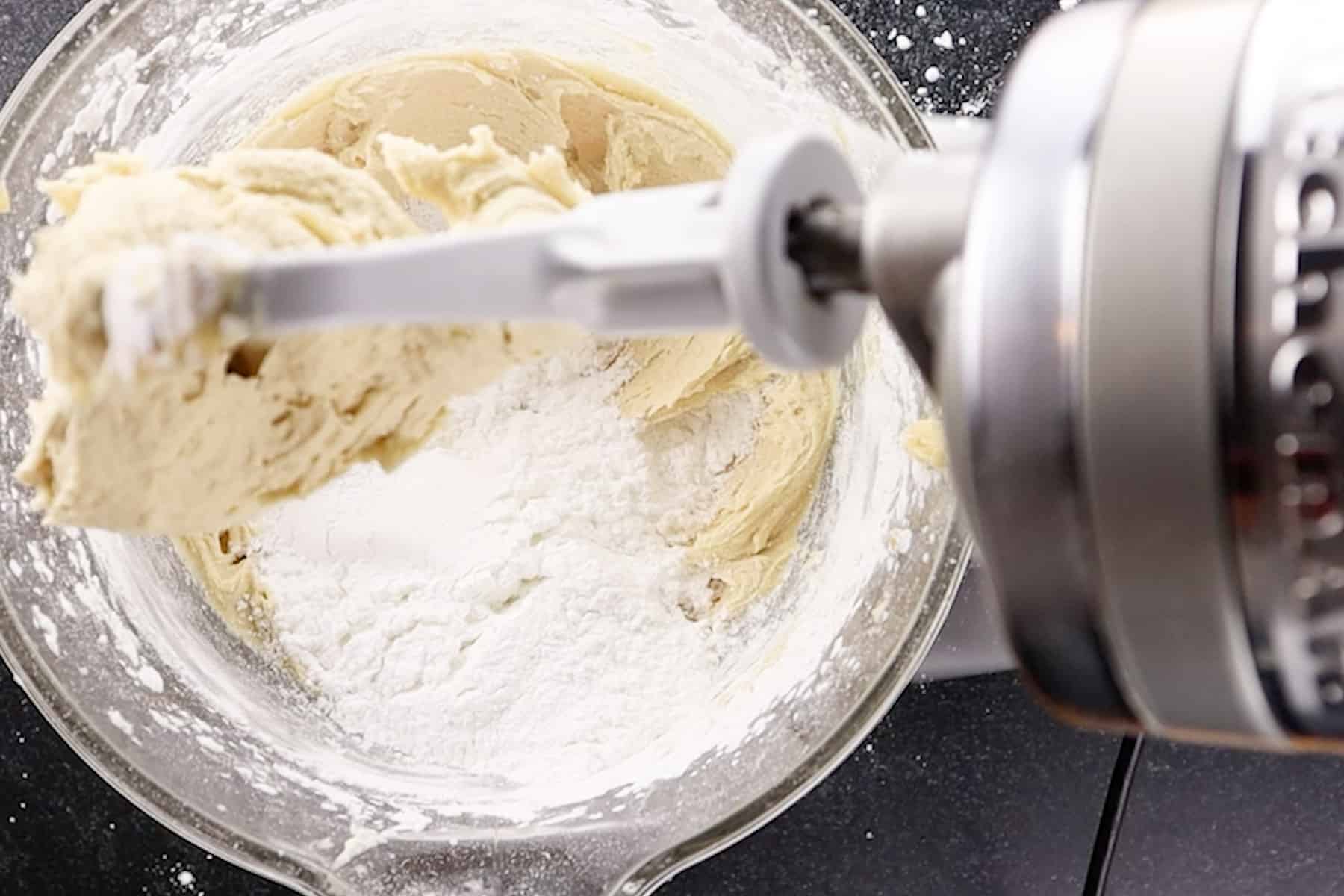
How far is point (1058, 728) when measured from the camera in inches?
38.3

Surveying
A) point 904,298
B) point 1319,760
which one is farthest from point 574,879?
point 1319,760

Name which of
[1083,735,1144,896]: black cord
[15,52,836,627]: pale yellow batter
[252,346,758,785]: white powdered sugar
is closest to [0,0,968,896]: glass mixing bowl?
[252,346,758,785]: white powdered sugar

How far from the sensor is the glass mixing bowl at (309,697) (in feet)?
2.65

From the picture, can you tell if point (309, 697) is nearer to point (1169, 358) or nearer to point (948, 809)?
point (948, 809)

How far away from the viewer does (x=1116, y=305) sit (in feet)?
1.38

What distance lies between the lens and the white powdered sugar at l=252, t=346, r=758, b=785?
0.94 meters

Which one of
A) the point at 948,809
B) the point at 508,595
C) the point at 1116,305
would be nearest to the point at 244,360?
the point at 508,595

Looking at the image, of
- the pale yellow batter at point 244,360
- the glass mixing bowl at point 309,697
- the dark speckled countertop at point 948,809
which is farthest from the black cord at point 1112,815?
the pale yellow batter at point 244,360

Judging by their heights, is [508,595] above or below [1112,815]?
above

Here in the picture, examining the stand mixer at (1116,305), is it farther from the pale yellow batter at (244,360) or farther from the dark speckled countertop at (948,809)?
the dark speckled countertop at (948,809)

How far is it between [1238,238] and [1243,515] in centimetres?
9

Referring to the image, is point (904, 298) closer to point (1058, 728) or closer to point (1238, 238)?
point (1238, 238)

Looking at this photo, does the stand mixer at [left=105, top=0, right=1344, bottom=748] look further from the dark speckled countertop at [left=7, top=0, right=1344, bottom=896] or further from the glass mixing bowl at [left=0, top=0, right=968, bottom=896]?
the dark speckled countertop at [left=7, top=0, right=1344, bottom=896]

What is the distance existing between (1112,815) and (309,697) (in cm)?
61
